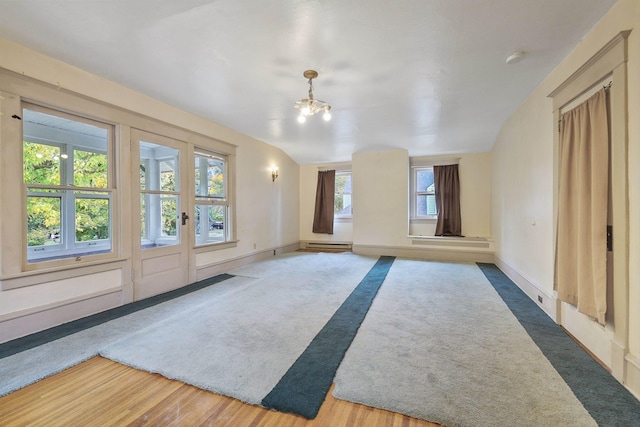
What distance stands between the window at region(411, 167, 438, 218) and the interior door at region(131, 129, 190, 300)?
520cm

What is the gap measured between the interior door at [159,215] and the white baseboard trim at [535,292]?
182 inches

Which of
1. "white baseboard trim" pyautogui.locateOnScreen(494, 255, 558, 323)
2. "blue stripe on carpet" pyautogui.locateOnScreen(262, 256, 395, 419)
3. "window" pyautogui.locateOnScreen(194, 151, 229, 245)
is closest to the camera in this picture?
"blue stripe on carpet" pyautogui.locateOnScreen(262, 256, 395, 419)

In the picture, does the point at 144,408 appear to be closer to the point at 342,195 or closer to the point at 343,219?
the point at 343,219

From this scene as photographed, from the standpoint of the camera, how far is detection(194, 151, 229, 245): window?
4.35 meters

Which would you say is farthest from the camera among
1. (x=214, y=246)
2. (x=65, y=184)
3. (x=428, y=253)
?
(x=428, y=253)

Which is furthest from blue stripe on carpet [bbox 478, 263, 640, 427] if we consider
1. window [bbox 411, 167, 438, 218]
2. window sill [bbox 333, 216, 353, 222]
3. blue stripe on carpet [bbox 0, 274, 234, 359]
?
window sill [bbox 333, 216, 353, 222]

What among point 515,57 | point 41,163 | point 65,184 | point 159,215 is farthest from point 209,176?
point 515,57

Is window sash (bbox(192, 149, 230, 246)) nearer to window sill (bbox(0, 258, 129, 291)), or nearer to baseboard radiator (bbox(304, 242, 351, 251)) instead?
window sill (bbox(0, 258, 129, 291))

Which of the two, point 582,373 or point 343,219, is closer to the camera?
point 582,373

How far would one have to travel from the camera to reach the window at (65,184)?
2553 millimetres

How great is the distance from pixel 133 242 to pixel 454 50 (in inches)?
163

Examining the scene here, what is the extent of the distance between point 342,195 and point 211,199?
3821mm

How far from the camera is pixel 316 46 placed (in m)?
2.39

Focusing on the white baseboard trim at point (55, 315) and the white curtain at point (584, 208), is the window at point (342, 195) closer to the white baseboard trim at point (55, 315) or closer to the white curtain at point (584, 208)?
the white curtain at point (584, 208)
